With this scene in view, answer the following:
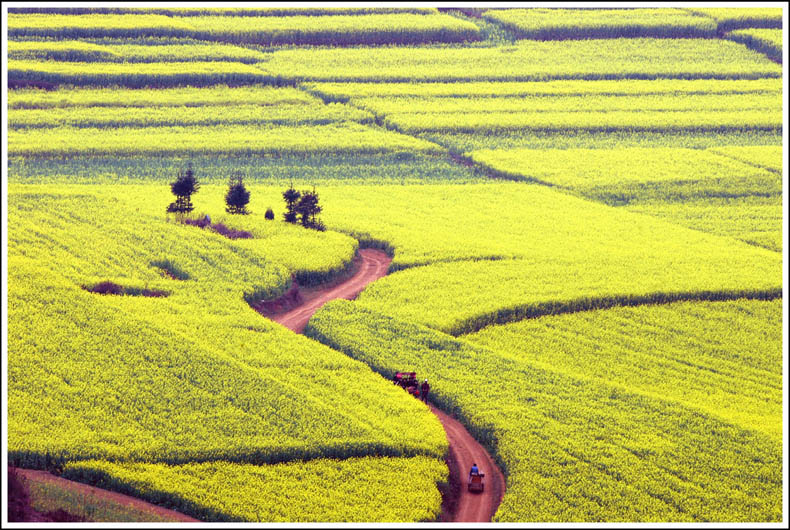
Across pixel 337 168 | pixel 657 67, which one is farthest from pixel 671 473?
pixel 657 67

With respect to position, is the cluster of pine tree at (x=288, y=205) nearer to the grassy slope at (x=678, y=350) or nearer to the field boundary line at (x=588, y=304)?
the field boundary line at (x=588, y=304)

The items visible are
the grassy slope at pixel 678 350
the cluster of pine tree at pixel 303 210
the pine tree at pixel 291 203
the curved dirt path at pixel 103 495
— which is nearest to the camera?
the curved dirt path at pixel 103 495

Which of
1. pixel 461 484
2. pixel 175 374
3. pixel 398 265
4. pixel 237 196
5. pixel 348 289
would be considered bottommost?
pixel 461 484

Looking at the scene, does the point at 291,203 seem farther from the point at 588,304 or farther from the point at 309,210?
the point at 588,304

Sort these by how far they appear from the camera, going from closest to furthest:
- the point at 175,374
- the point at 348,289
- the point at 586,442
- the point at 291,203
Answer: the point at 586,442 → the point at 175,374 → the point at 348,289 → the point at 291,203

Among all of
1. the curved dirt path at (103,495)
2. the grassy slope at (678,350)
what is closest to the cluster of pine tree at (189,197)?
the grassy slope at (678,350)

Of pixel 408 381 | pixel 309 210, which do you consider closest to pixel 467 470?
pixel 408 381

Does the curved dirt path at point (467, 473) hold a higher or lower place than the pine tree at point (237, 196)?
lower
